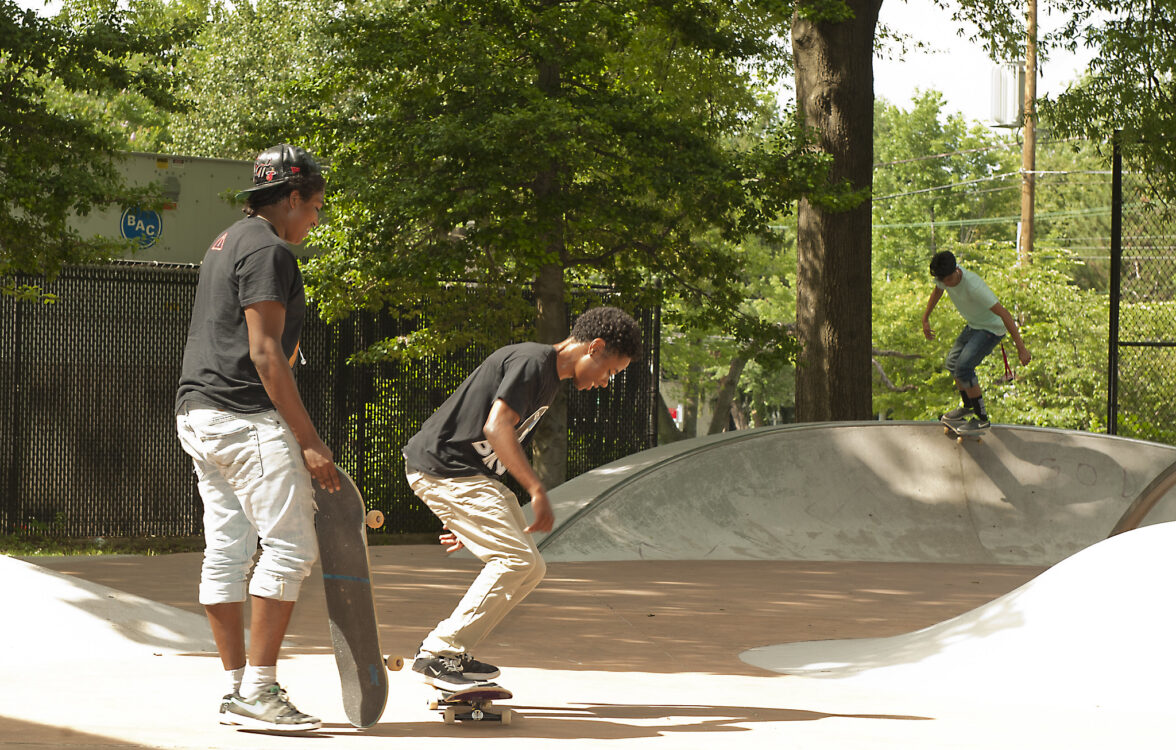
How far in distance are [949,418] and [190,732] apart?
9793 millimetres

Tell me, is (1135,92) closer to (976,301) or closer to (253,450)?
(976,301)

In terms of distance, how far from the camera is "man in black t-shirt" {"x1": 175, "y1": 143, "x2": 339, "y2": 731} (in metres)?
4.26

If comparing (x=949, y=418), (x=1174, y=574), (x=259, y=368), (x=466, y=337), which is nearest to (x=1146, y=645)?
(x=1174, y=574)

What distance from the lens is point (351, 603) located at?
4535 millimetres

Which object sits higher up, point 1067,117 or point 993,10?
point 993,10

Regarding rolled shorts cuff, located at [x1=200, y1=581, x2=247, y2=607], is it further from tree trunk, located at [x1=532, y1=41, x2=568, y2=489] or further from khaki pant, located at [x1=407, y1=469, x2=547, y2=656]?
tree trunk, located at [x1=532, y1=41, x2=568, y2=489]

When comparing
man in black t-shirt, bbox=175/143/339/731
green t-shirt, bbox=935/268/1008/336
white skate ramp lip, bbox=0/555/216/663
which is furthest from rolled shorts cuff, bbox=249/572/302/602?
green t-shirt, bbox=935/268/1008/336

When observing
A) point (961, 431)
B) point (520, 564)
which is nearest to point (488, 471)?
point (520, 564)

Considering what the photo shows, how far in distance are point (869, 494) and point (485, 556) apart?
8294 mm

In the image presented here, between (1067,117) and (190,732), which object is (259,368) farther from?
(1067,117)

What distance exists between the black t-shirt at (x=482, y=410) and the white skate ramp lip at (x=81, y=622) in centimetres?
220

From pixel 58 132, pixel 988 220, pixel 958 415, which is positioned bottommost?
pixel 958 415

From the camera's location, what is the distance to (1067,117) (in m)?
14.9

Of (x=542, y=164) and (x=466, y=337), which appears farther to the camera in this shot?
(x=466, y=337)
